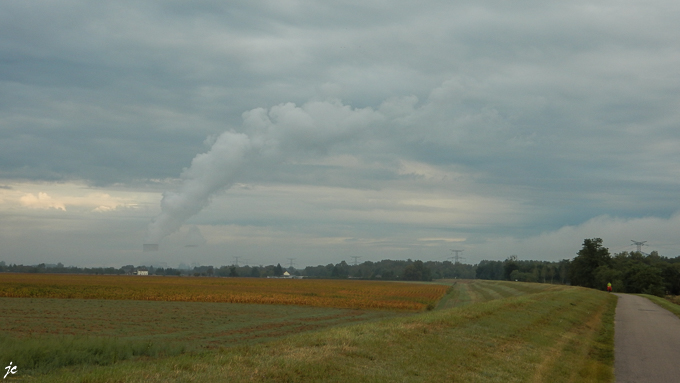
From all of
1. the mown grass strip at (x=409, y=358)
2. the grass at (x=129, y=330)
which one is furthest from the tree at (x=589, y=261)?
the mown grass strip at (x=409, y=358)

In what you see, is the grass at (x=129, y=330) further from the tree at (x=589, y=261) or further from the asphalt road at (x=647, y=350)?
the tree at (x=589, y=261)

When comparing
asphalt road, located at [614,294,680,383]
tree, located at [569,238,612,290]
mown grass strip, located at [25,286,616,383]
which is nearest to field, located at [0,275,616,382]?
mown grass strip, located at [25,286,616,383]

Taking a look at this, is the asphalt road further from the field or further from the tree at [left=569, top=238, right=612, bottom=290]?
the tree at [left=569, top=238, right=612, bottom=290]

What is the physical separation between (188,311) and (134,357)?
24.5 m

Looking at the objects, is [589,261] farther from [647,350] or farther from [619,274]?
[647,350]

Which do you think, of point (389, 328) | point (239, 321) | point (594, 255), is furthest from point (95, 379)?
point (594, 255)

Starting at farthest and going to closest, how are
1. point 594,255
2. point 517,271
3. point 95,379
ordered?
point 517,271 → point 594,255 → point 95,379

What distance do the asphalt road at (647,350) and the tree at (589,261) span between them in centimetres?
9698

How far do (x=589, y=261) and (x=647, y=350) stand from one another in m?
113

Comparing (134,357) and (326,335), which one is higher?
(326,335)

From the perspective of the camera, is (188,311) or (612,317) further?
(188,311)

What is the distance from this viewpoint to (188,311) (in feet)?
139

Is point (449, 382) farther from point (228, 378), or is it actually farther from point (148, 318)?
point (148, 318)

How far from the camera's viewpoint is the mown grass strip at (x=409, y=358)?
10352 millimetres
